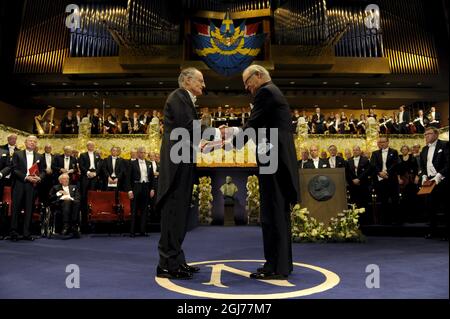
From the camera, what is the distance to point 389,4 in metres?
16.1

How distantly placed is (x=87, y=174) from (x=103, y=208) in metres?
1.54

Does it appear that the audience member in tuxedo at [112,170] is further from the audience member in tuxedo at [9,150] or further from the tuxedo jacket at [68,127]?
the tuxedo jacket at [68,127]

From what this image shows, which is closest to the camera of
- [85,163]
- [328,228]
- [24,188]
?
[328,228]

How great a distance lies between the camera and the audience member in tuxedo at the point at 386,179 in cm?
690

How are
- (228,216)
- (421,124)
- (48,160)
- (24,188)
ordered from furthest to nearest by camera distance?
(421,124) < (228,216) < (48,160) < (24,188)

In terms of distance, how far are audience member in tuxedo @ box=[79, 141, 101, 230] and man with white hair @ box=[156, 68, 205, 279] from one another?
5.44 meters

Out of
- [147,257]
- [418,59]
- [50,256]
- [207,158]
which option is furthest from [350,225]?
[418,59]

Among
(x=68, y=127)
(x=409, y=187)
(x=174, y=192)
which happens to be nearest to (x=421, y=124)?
(x=409, y=187)

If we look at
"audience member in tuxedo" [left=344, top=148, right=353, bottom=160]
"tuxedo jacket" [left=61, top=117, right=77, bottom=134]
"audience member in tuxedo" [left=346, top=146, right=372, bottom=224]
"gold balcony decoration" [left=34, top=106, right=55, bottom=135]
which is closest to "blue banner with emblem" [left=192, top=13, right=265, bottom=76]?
"audience member in tuxedo" [left=344, top=148, right=353, bottom=160]

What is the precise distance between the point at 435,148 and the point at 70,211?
21.7 ft

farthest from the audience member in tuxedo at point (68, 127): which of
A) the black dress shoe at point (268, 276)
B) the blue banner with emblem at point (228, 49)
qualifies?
the black dress shoe at point (268, 276)

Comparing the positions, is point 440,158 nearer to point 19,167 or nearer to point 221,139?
point 221,139

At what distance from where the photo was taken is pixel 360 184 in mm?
7289

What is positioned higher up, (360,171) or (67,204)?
(360,171)
